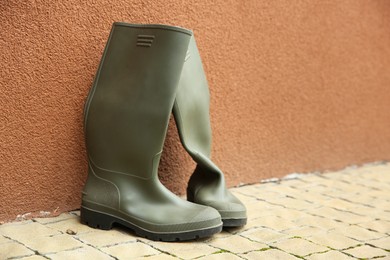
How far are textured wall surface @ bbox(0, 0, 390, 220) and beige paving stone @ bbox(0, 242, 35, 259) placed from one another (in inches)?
11.6

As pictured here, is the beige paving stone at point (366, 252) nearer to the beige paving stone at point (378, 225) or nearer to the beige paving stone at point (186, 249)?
the beige paving stone at point (378, 225)

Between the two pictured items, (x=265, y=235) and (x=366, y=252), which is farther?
(x=265, y=235)

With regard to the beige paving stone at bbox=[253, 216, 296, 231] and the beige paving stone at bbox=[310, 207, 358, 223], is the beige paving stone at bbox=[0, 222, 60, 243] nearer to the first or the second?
the beige paving stone at bbox=[253, 216, 296, 231]

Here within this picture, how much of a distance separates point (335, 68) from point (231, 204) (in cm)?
146

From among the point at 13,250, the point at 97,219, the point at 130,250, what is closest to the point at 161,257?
the point at 130,250

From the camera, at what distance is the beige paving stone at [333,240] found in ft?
8.03

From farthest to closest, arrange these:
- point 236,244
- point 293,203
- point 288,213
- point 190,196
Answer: point 293,203 < point 288,213 < point 190,196 < point 236,244

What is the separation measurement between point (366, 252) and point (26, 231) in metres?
1.21

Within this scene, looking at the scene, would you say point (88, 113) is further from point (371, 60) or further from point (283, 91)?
point (371, 60)

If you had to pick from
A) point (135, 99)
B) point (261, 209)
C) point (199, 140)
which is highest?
point (135, 99)

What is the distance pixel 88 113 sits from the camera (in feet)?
8.15

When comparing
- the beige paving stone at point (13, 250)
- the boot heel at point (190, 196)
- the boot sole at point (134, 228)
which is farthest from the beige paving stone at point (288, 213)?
the beige paving stone at point (13, 250)

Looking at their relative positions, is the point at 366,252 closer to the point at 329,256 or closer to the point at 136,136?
the point at 329,256

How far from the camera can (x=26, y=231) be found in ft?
7.90
